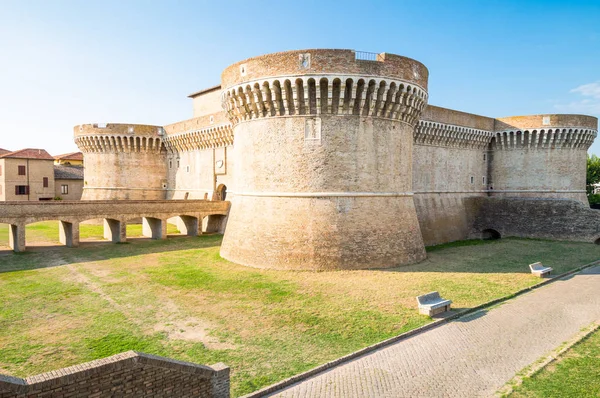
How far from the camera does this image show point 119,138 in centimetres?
3747

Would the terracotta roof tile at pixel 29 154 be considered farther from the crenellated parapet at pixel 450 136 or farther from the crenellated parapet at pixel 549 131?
the crenellated parapet at pixel 549 131

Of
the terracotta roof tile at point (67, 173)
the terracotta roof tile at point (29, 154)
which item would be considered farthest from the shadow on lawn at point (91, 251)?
the terracotta roof tile at point (67, 173)

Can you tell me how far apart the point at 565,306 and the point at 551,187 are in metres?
22.0

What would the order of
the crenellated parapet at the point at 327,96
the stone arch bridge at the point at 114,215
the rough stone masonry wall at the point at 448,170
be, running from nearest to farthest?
the crenellated parapet at the point at 327,96 → the stone arch bridge at the point at 114,215 → the rough stone masonry wall at the point at 448,170

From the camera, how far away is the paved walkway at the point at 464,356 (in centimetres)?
818

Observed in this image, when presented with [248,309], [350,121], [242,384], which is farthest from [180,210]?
[242,384]

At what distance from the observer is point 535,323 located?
1193 centimetres

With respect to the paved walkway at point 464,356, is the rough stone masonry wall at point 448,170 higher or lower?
higher

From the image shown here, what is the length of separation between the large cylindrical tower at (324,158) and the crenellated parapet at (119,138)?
21222mm

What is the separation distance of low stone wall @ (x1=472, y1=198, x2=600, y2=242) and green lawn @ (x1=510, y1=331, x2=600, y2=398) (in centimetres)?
2180

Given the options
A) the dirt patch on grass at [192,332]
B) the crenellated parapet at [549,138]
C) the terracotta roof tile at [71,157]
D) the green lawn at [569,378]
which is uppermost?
the terracotta roof tile at [71,157]

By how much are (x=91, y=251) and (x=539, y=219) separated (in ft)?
102

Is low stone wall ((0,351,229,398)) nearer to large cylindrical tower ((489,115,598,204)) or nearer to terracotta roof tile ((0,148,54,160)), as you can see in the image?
large cylindrical tower ((489,115,598,204))

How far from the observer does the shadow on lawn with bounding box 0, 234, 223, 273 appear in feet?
65.4
